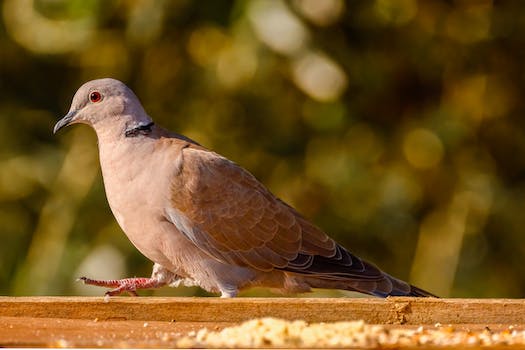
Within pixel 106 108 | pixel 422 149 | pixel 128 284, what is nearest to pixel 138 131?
pixel 106 108

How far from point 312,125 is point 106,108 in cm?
143

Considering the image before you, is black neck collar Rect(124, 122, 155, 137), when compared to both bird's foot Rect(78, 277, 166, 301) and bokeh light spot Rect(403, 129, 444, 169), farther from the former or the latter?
bokeh light spot Rect(403, 129, 444, 169)

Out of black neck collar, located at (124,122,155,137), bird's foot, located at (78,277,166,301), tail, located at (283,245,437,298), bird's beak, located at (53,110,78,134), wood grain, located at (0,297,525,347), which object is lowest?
bird's foot, located at (78,277,166,301)

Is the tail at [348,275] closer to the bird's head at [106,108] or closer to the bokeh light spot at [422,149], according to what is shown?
the bird's head at [106,108]

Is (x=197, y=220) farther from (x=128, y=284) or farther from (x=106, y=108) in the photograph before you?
(x=106, y=108)

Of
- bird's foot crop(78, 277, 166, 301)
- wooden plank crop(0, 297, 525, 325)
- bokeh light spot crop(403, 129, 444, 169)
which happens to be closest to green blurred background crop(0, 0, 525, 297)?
bokeh light spot crop(403, 129, 444, 169)

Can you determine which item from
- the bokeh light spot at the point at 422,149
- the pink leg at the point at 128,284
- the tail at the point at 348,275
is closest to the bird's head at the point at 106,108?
the pink leg at the point at 128,284

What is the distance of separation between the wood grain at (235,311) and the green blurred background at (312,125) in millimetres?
1914

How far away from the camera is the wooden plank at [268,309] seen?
316 centimetres

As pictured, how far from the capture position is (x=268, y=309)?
3.17 metres

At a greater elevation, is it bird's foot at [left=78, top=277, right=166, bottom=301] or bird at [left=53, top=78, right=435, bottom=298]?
bird at [left=53, top=78, right=435, bottom=298]

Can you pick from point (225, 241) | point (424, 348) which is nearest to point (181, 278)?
point (225, 241)

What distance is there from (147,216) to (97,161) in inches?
54.8

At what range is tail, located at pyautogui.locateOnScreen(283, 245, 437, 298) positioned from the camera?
4.39 m
